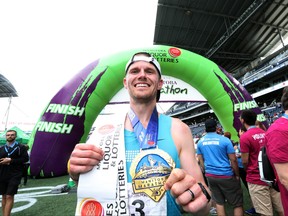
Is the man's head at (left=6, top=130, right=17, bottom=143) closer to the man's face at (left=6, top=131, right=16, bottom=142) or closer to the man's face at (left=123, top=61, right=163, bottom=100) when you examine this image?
the man's face at (left=6, top=131, right=16, bottom=142)

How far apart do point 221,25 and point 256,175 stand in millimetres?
18284

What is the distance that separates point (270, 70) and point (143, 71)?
83.7 feet

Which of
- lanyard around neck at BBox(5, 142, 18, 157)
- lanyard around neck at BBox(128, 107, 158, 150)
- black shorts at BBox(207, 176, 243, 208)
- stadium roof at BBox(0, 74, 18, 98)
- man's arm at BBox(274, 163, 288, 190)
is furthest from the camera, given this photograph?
stadium roof at BBox(0, 74, 18, 98)

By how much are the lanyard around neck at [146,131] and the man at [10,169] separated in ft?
10.7

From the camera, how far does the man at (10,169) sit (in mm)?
3257

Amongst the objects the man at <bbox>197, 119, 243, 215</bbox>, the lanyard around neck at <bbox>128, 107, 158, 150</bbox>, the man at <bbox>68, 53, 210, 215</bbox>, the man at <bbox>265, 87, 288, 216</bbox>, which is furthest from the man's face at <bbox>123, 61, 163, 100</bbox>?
the man at <bbox>197, 119, 243, 215</bbox>

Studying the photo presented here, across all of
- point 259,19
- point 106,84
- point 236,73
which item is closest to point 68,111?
point 106,84

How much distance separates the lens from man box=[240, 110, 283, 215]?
2480 mm

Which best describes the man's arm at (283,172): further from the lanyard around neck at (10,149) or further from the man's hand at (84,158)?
the lanyard around neck at (10,149)

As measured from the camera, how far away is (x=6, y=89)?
31766 mm

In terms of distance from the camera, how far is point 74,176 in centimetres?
94

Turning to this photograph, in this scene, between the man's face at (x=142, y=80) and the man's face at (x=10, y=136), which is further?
the man's face at (x=10, y=136)

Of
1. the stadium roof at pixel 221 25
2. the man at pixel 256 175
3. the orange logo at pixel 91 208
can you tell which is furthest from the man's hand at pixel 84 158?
the stadium roof at pixel 221 25

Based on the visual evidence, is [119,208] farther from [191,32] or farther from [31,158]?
[191,32]
